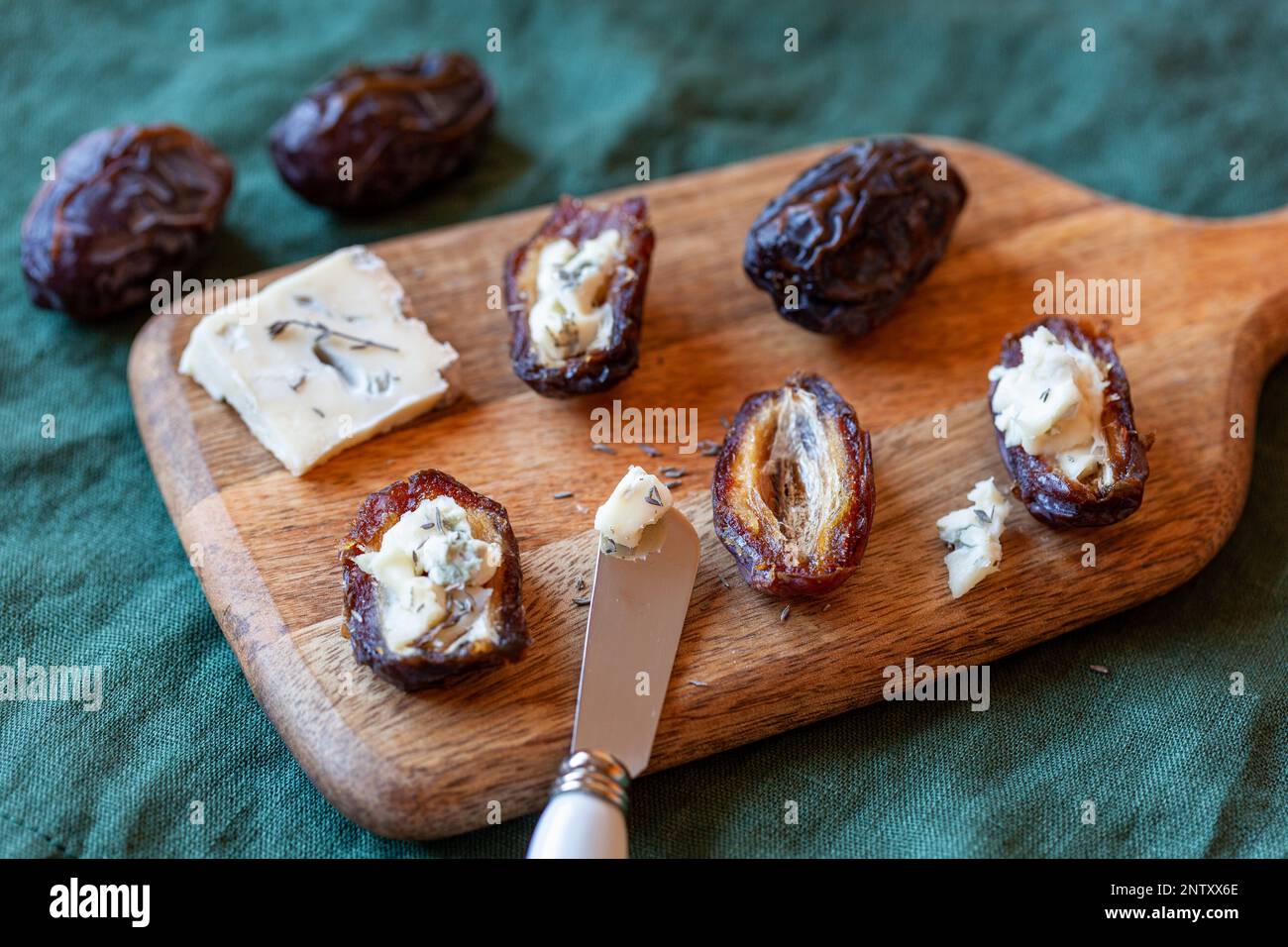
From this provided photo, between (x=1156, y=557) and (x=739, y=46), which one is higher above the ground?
(x=739, y=46)

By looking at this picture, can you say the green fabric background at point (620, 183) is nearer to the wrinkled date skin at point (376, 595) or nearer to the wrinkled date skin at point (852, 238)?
the wrinkled date skin at point (376, 595)

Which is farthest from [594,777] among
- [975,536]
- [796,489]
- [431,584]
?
[975,536]

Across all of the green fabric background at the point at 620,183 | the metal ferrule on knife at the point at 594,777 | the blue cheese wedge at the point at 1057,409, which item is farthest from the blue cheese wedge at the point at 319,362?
the blue cheese wedge at the point at 1057,409

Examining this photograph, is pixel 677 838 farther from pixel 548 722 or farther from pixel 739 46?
pixel 739 46

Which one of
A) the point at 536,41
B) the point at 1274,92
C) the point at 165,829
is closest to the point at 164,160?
the point at 536,41

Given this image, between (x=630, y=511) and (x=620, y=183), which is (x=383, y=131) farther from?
(x=630, y=511)

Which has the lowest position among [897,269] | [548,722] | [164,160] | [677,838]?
[677,838]

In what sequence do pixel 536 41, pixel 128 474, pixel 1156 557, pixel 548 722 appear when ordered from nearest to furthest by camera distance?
pixel 548 722 → pixel 1156 557 → pixel 128 474 → pixel 536 41
